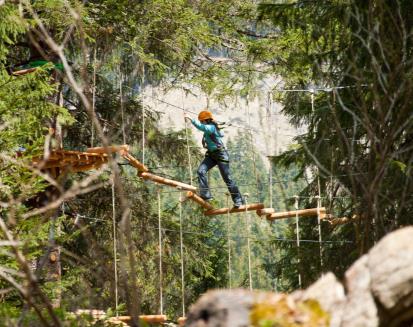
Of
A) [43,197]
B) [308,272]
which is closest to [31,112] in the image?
[43,197]

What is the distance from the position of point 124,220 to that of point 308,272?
714cm

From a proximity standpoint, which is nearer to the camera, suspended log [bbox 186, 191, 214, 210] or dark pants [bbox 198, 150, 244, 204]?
suspended log [bbox 186, 191, 214, 210]

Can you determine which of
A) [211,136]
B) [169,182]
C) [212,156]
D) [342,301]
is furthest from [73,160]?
[342,301]

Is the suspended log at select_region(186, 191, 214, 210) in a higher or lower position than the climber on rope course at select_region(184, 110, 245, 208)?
lower

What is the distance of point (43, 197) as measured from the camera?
11844 mm

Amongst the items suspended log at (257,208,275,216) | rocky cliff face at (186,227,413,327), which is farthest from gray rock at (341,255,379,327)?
suspended log at (257,208,275,216)

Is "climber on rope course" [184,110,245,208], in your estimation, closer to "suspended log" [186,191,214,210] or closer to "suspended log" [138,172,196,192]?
"suspended log" [186,191,214,210]

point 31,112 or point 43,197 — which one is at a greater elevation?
point 31,112

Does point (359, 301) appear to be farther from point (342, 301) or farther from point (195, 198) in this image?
point (195, 198)

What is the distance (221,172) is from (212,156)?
238 mm

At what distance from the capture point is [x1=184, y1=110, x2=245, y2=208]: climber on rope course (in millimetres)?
10901

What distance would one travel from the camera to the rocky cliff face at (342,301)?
3.32 m

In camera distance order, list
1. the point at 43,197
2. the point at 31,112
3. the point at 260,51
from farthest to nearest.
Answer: the point at 260,51 < the point at 43,197 < the point at 31,112

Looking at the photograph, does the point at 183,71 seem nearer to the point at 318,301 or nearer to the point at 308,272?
the point at 308,272
